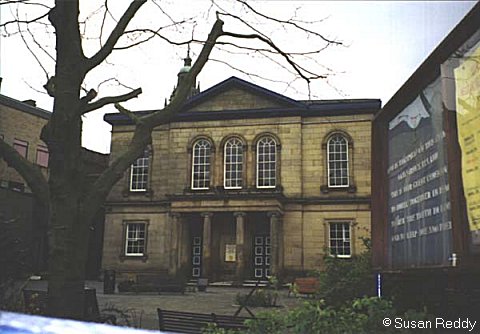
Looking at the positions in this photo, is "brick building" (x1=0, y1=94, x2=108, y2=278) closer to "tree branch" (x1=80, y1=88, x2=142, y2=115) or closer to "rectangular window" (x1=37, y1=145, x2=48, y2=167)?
"rectangular window" (x1=37, y1=145, x2=48, y2=167)

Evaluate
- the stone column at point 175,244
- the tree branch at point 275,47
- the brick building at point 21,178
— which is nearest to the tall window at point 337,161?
the stone column at point 175,244

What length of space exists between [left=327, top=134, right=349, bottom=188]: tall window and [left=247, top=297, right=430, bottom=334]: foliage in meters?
18.6

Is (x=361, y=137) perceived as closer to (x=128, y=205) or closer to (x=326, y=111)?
(x=326, y=111)

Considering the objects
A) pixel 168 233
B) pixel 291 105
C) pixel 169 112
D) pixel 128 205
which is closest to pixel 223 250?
pixel 168 233

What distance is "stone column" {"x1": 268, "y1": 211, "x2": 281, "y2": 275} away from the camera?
69.3 feet

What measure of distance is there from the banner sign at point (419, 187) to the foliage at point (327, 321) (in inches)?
23.7

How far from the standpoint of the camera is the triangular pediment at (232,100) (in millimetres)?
23078

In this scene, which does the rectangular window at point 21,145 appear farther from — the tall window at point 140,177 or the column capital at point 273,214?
the tall window at point 140,177

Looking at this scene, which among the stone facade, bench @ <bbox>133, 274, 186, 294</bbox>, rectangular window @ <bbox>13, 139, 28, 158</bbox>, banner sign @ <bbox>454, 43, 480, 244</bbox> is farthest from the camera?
bench @ <bbox>133, 274, 186, 294</bbox>

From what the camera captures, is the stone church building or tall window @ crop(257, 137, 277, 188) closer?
the stone church building

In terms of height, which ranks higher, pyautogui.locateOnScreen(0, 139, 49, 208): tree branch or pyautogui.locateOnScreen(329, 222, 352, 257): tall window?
pyautogui.locateOnScreen(329, 222, 352, 257): tall window

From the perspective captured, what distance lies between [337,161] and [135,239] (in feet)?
30.9

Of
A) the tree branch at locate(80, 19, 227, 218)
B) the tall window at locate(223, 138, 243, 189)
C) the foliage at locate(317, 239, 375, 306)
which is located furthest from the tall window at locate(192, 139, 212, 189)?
the tree branch at locate(80, 19, 227, 218)

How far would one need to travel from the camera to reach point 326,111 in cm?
2256
